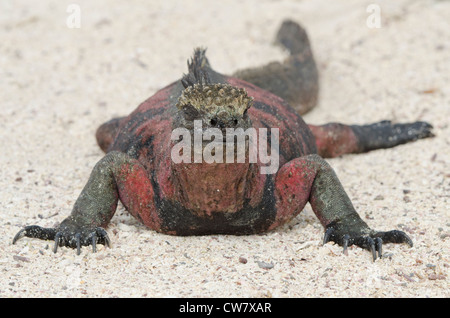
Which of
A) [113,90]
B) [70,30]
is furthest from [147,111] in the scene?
[70,30]

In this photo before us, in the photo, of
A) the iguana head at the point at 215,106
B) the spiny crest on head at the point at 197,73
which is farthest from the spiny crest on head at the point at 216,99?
the spiny crest on head at the point at 197,73

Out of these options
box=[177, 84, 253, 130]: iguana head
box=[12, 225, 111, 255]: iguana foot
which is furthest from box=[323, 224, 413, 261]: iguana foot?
box=[12, 225, 111, 255]: iguana foot

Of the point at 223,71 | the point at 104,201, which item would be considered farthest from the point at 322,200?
the point at 223,71

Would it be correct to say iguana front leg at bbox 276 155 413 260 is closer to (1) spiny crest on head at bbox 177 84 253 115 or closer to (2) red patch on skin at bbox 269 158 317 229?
(2) red patch on skin at bbox 269 158 317 229

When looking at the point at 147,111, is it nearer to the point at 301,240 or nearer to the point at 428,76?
the point at 301,240

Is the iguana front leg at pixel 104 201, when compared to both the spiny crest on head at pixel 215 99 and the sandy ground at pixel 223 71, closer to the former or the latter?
the sandy ground at pixel 223 71
